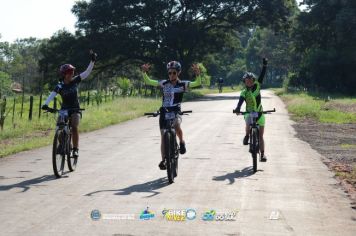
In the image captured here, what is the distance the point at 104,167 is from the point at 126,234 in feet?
17.0

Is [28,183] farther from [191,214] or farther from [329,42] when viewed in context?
[329,42]

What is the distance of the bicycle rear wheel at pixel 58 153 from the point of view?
9588mm

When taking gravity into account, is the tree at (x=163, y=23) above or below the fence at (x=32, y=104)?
above

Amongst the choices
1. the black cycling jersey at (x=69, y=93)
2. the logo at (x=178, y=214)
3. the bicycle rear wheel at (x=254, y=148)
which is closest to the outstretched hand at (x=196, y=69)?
the bicycle rear wheel at (x=254, y=148)

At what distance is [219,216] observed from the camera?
6.82m

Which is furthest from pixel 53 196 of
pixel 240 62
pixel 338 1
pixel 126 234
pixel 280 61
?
pixel 240 62

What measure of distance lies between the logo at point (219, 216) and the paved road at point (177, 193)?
0.29ft

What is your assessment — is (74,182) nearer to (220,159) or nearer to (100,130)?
(220,159)

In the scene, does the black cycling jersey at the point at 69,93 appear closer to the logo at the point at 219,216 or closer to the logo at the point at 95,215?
the logo at the point at 95,215

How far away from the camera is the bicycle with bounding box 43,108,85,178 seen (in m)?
9.64

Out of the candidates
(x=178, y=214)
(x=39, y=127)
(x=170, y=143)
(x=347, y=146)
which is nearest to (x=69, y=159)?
(x=170, y=143)

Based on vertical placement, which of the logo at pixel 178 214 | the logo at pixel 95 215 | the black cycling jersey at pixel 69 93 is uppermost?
the black cycling jersey at pixel 69 93

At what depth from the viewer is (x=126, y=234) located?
5.95 meters

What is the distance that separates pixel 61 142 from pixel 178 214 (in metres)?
3.78
